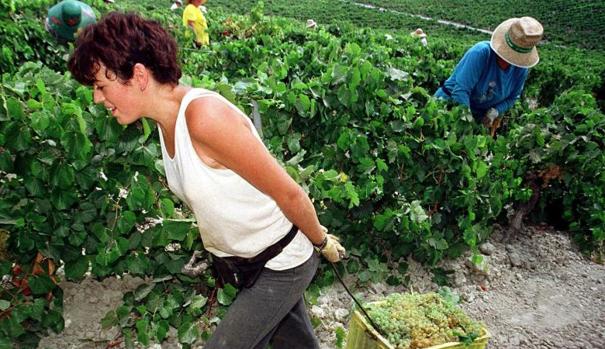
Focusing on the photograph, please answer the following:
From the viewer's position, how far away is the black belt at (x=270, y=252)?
189cm

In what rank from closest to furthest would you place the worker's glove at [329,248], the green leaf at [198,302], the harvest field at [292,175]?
1. the worker's glove at [329,248]
2. the harvest field at [292,175]
3. the green leaf at [198,302]

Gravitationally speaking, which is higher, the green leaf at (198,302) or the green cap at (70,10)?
the green cap at (70,10)

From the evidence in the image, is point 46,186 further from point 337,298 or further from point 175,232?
point 337,298

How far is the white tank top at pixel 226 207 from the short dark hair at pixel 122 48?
0.15 m

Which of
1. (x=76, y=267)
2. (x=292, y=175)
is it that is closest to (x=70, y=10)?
(x=76, y=267)

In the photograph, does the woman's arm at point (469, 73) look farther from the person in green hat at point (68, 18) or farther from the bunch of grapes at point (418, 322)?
the person in green hat at point (68, 18)

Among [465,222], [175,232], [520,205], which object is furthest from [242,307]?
[520,205]

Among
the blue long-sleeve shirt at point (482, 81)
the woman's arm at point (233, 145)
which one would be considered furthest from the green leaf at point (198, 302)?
the blue long-sleeve shirt at point (482, 81)

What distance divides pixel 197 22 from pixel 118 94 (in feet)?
19.3

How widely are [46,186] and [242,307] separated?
1199 mm

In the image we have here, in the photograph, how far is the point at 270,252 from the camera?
6.21ft

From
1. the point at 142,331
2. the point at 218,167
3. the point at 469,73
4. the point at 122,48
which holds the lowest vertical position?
the point at 142,331

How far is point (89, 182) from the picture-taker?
246 cm

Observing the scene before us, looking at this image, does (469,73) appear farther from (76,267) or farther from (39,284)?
(39,284)
